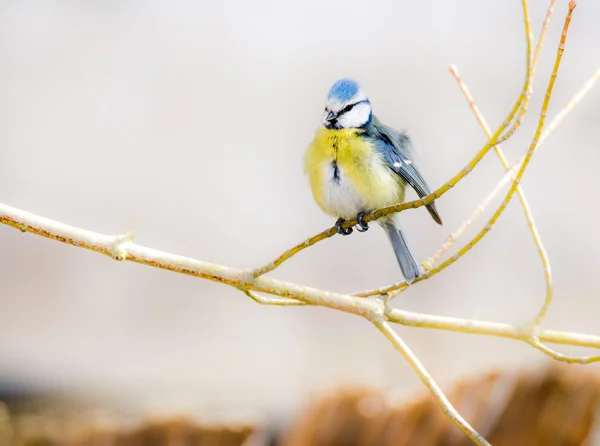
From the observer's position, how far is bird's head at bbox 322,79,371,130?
112cm

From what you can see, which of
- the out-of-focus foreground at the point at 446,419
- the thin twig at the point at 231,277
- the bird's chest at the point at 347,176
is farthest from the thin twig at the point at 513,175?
the out-of-focus foreground at the point at 446,419

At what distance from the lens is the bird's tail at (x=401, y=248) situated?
1194mm

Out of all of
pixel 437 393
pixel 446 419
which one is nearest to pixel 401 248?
pixel 437 393

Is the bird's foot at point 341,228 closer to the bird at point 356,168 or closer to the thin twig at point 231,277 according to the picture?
the bird at point 356,168

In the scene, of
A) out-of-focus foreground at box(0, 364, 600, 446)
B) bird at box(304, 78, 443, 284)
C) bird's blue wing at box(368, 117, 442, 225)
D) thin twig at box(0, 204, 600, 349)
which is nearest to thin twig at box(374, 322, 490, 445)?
thin twig at box(0, 204, 600, 349)

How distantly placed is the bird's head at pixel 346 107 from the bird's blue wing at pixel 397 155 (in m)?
0.03

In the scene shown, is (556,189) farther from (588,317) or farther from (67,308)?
(67,308)

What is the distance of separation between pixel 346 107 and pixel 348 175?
0.36 feet

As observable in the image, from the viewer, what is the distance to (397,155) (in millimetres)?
1242

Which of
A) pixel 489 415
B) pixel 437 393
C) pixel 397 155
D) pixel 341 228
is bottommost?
pixel 437 393

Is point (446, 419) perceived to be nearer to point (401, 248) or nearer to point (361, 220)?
point (401, 248)

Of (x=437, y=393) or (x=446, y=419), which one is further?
(x=446, y=419)

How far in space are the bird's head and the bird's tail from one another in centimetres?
18

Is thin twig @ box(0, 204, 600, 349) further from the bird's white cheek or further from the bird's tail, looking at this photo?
the bird's white cheek
